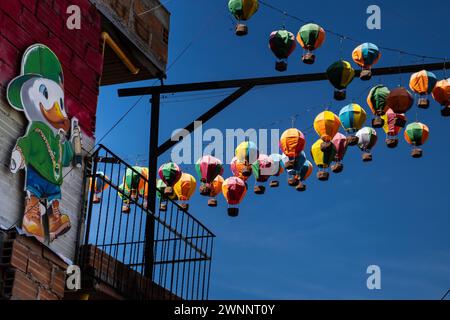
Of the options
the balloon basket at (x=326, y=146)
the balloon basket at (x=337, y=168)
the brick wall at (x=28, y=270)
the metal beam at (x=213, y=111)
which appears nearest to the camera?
the brick wall at (x=28, y=270)

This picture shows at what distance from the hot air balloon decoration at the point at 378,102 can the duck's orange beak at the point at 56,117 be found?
9833 mm

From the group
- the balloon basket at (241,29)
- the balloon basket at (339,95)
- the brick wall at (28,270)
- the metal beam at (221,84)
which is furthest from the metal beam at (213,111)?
the brick wall at (28,270)

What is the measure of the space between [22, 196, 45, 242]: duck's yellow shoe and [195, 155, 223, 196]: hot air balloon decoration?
31.2 ft

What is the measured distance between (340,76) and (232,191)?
3.68 metres

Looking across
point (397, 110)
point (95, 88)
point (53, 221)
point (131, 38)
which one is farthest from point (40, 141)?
point (397, 110)

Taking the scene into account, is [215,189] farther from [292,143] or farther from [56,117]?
[56,117]

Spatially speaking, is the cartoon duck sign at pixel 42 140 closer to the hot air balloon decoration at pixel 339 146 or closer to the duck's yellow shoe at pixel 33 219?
the duck's yellow shoe at pixel 33 219

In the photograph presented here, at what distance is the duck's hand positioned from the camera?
10.9 metres

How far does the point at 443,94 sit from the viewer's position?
68.9 ft

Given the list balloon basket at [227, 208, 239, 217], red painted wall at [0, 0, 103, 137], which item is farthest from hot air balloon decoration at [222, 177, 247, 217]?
red painted wall at [0, 0, 103, 137]

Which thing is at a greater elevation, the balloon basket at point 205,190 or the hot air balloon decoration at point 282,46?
the hot air balloon decoration at point 282,46

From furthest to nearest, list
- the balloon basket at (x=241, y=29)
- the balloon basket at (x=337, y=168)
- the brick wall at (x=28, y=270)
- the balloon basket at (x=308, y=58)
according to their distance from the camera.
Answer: the balloon basket at (x=337, y=168)
the balloon basket at (x=308, y=58)
the balloon basket at (x=241, y=29)
the brick wall at (x=28, y=270)

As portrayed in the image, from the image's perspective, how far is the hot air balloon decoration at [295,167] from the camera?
2120 cm
